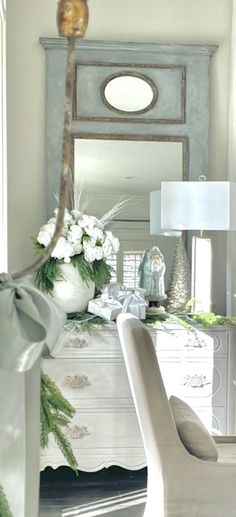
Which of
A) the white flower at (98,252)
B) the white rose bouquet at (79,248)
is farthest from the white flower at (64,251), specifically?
the white flower at (98,252)

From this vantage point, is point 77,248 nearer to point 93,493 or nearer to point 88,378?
point 88,378

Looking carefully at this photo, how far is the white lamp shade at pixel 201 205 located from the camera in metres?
3.07

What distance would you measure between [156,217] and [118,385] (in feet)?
3.10

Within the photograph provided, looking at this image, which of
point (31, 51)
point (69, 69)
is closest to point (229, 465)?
point (69, 69)

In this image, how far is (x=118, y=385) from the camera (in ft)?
9.76

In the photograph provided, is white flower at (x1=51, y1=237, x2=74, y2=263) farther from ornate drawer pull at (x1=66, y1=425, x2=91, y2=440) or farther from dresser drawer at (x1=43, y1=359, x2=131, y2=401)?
ornate drawer pull at (x1=66, y1=425, x2=91, y2=440)

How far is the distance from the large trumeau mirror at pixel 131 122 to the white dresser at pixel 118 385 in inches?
25.4

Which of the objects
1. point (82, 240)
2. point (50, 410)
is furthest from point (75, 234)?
point (50, 410)

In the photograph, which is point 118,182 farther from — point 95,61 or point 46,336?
point 46,336

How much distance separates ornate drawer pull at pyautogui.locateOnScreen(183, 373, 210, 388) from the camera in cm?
302

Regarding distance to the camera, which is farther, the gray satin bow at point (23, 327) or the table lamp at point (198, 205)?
the table lamp at point (198, 205)

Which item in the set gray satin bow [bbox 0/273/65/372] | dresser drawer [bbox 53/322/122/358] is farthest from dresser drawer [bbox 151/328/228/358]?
gray satin bow [bbox 0/273/65/372]

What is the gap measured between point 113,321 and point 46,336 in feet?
8.01

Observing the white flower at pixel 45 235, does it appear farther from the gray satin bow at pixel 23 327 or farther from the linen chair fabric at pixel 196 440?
the gray satin bow at pixel 23 327
